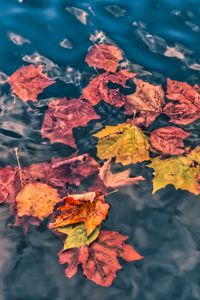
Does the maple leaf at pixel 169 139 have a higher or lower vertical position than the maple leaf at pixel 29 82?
higher

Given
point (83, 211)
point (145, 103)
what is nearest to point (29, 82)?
point (145, 103)

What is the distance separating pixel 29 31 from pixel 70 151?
1.82m

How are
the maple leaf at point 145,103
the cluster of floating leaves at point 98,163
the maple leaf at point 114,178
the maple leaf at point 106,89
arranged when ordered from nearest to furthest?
the cluster of floating leaves at point 98,163, the maple leaf at point 114,178, the maple leaf at point 145,103, the maple leaf at point 106,89

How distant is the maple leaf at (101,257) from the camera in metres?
2.23

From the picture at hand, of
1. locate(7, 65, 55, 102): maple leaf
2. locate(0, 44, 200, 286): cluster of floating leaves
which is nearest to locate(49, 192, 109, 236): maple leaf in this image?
locate(0, 44, 200, 286): cluster of floating leaves

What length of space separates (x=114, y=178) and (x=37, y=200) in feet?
1.97

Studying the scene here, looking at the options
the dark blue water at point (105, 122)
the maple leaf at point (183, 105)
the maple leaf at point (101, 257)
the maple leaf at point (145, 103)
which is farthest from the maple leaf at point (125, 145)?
the maple leaf at point (101, 257)

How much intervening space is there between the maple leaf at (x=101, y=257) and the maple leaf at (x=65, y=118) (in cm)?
87

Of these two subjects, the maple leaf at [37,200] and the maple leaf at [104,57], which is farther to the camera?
the maple leaf at [104,57]

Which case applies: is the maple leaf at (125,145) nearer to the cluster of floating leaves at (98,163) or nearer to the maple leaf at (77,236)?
the cluster of floating leaves at (98,163)

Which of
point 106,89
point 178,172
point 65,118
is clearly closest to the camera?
point 178,172

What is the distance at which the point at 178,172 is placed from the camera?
2629 mm

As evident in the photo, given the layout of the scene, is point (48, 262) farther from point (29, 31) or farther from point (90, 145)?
point (29, 31)

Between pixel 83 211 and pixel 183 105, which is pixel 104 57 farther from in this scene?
pixel 83 211
